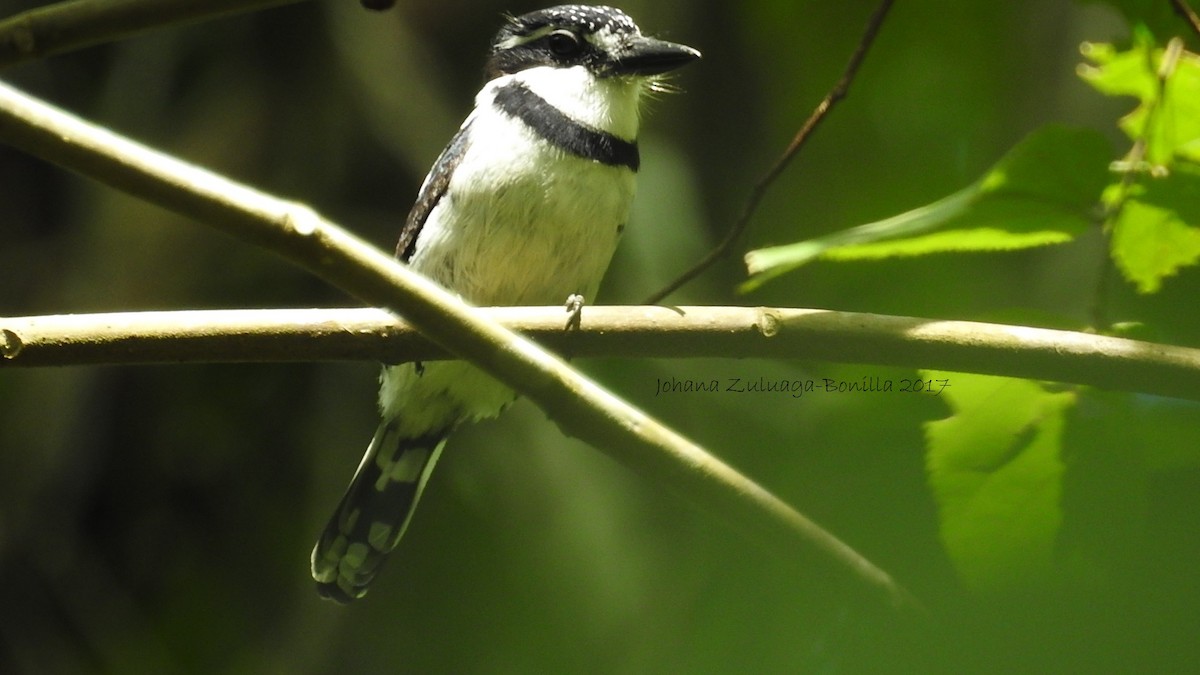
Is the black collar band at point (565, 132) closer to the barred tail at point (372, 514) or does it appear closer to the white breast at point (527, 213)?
the white breast at point (527, 213)

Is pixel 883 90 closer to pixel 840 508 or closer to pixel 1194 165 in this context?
pixel 1194 165

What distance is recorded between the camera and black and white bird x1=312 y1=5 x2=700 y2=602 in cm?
173

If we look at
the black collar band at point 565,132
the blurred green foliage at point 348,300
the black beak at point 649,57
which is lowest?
the blurred green foliage at point 348,300

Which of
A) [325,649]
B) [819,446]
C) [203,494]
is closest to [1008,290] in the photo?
[819,446]

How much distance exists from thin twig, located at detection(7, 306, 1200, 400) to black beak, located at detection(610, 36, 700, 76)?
2.48 ft

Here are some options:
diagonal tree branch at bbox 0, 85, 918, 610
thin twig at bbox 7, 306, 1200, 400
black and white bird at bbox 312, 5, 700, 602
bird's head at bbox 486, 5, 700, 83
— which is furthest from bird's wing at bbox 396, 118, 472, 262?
diagonal tree branch at bbox 0, 85, 918, 610

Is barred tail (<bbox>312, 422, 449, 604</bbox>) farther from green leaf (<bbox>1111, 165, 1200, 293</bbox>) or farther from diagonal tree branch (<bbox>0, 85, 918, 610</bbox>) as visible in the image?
green leaf (<bbox>1111, 165, 1200, 293</bbox>)

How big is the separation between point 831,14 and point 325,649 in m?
1.60

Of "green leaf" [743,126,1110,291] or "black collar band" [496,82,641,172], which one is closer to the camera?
"green leaf" [743,126,1110,291]

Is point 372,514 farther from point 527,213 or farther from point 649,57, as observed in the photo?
point 649,57

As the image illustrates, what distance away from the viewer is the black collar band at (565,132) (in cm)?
173

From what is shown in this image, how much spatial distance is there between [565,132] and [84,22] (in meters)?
0.83

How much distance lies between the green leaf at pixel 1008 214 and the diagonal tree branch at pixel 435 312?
0.16 metres

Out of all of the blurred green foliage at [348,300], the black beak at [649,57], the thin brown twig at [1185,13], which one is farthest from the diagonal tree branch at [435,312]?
the black beak at [649,57]
